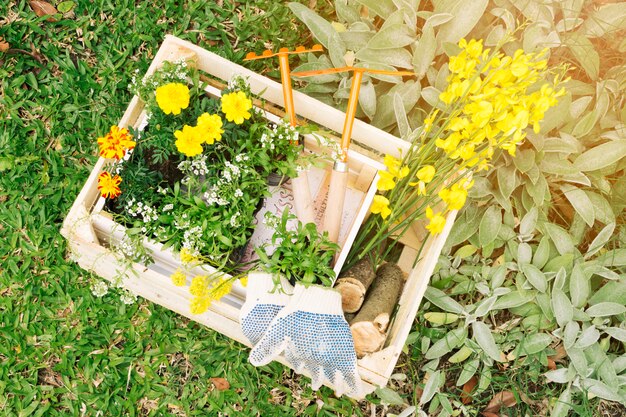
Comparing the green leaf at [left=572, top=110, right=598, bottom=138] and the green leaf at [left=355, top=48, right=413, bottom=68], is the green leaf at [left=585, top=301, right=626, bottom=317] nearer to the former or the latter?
the green leaf at [left=572, top=110, right=598, bottom=138]

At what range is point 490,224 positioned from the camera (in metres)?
2.02

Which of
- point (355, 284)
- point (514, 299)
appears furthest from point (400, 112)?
point (514, 299)

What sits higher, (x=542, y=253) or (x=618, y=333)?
(x=542, y=253)

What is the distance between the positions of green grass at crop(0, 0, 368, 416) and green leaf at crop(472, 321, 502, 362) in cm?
55

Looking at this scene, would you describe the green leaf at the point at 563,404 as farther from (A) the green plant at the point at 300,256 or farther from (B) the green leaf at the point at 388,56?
(B) the green leaf at the point at 388,56

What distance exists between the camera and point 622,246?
2.09 meters

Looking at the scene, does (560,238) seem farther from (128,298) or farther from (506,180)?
(128,298)

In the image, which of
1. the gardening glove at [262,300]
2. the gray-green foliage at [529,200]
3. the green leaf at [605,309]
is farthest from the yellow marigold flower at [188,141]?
the green leaf at [605,309]

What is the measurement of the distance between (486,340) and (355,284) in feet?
1.89

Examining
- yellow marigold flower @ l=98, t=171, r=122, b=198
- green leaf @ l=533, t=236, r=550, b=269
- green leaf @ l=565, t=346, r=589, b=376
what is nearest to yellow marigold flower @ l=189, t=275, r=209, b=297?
yellow marigold flower @ l=98, t=171, r=122, b=198

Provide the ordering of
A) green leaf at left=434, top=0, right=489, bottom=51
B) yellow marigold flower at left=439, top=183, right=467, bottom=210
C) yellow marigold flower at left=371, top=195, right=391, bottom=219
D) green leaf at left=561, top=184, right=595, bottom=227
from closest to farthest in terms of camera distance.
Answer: yellow marigold flower at left=439, top=183, right=467, bottom=210
yellow marigold flower at left=371, top=195, right=391, bottom=219
green leaf at left=434, top=0, right=489, bottom=51
green leaf at left=561, top=184, right=595, bottom=227

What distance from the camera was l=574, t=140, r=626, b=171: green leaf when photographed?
1812mm

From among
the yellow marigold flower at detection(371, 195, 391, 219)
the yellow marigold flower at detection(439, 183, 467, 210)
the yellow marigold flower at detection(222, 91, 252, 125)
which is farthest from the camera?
the yellow marigold flower at detection(222, 91, 252, 125)

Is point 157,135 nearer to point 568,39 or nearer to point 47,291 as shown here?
point 47,291
